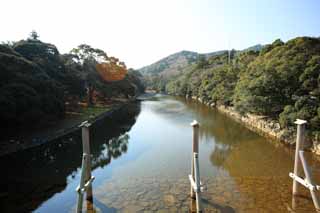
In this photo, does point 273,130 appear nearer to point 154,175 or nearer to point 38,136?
point 154,175

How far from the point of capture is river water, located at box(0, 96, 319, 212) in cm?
675

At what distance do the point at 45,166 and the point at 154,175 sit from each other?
4.95m

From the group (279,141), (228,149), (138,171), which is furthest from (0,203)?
(279,141)

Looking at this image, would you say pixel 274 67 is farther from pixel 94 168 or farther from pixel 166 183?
pixel 94 168

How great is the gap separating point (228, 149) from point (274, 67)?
21.8ft

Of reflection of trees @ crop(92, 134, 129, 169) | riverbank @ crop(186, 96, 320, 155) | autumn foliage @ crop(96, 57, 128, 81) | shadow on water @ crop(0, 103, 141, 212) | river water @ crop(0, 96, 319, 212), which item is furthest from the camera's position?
autumn foliage @ crop(96, 57, 128, 81)

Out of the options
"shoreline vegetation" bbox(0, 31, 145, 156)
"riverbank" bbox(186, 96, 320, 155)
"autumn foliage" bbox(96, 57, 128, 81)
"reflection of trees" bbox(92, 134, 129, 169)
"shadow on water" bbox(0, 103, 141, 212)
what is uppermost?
"autumn foliage" bbox(96, 57, 128, 81)

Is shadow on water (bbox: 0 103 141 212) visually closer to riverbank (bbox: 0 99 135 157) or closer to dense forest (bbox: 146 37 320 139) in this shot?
riverbank (bbox: 0 99 135 157)

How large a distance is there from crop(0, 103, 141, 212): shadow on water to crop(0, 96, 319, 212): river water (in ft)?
0.09

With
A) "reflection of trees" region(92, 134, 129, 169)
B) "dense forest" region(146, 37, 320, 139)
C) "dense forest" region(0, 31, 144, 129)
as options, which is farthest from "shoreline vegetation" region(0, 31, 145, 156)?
"dense forest" region(146, 37, 320, 139)

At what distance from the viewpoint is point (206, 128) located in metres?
18.7

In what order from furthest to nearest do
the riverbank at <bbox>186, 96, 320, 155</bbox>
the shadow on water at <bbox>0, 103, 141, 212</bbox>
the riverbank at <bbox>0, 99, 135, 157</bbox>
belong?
the riverbank at <bbox>0, 99, 135, 157</bbox> → the riverbank at <bbox>186, 96, 320, 155</bbox> → the shadow on water at <bbox>0, 103, 141, 212</bbox>

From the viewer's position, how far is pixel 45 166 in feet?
33.7

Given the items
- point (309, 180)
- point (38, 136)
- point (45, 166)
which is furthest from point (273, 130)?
point (38, 136)
